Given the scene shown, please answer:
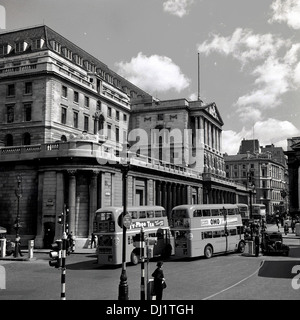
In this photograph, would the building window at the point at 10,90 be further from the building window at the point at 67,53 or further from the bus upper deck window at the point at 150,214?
the bus upper deck window at the point at 150,214

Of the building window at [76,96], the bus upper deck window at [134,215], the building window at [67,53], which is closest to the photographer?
the bus upper deck window at [134,215]

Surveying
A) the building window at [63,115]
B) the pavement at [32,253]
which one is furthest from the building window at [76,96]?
the pavement at [32,253]

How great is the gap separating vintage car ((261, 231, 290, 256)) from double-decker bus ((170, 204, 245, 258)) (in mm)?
2396

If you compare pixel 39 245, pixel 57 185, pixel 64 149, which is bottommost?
pixel 39 245

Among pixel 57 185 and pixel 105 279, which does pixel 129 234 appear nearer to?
pixel 105 279

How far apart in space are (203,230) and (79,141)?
55.4 ft

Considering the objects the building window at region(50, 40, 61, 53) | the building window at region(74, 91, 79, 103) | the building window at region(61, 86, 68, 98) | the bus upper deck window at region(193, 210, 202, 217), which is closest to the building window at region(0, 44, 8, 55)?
the building window at region(50, 40, 61, 53)

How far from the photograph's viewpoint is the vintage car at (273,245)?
32.6 m

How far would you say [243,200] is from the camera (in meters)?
115

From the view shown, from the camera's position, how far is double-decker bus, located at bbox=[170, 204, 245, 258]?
30297 millimetres

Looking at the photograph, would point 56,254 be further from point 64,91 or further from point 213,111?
point 213,111

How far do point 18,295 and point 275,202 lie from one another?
131m

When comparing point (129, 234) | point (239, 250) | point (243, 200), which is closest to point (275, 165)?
point (243, 200)

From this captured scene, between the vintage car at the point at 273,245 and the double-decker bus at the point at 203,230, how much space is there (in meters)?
2.40
